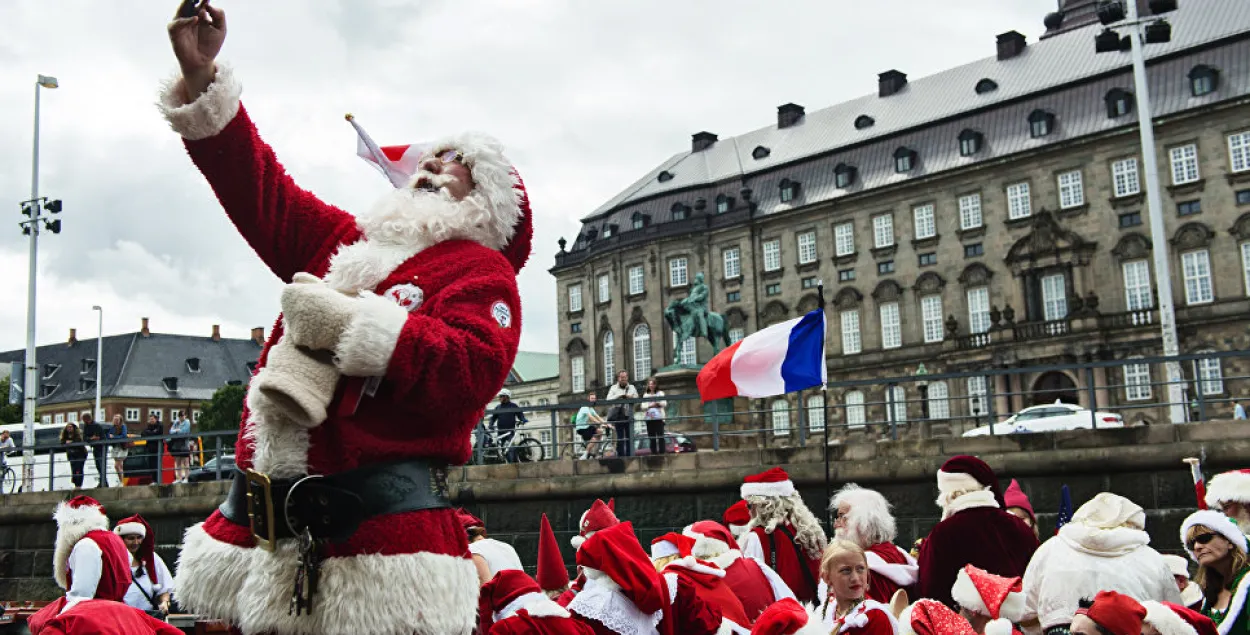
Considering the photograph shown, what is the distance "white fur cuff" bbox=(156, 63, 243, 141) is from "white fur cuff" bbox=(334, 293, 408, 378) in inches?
33.3

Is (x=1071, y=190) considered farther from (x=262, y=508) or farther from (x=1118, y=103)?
(x=262, y=508)

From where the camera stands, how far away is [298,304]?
272 centimetres

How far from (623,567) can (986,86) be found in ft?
184

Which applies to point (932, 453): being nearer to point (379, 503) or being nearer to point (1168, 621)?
point (1168, 621)

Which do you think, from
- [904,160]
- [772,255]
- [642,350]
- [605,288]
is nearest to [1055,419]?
[904,160]

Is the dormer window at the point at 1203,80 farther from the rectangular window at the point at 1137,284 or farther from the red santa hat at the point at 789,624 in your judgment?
the red santa hat at the point at 789,624

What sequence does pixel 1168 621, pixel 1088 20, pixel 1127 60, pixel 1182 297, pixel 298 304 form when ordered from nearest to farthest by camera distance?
pixel 298 304, pixel 1168 621, pixel 1182 297, pixel 1127 60, pixel 1088 20

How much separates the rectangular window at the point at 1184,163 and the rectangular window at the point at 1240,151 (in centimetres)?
131

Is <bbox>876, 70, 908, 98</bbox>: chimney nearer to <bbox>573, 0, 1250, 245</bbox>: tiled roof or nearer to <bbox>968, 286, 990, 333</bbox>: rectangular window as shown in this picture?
<bbox>573, 0, 1250, 245</bbox>: tiled roof

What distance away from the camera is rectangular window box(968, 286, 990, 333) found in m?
52.1

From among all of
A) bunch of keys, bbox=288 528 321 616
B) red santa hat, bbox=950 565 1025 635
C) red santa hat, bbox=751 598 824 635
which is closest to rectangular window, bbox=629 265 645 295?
red santa hat, bbox=950 565 1025 635

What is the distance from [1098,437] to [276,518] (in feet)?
40.2

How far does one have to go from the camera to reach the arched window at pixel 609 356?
66.5 metres

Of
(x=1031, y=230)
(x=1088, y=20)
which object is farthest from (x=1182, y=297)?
(x=1088, y=20)
